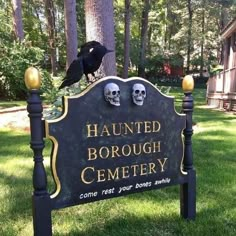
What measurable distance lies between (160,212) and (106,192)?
0.79 meters

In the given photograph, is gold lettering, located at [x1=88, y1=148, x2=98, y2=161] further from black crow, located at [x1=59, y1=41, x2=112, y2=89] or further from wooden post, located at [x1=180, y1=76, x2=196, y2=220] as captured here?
wooden post, located at [x1=180, y1=76, x2=196, y2=220]

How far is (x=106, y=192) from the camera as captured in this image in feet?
9.34

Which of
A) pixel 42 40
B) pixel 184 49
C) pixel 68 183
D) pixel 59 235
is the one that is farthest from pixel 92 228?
pixel 184 49

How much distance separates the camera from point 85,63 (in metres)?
3.10

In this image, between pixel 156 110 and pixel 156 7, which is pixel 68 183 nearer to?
pixel 156 110

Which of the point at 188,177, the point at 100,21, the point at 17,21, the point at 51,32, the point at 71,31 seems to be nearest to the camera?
the point at 188,177

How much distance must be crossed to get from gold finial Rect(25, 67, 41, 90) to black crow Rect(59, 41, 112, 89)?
0.62 m

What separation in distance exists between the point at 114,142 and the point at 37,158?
61 centimetres

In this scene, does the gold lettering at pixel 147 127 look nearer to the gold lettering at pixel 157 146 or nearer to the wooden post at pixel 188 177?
the gold lettering at pixel 157 146

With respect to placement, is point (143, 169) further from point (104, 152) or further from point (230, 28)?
point (230, 28)

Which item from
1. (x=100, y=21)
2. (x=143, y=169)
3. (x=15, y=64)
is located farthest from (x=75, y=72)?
(x=15, y=64)

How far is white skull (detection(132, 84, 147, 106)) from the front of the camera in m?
2.87

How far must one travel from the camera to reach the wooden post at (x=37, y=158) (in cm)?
247

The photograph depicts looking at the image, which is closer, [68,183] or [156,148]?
[68,183]
